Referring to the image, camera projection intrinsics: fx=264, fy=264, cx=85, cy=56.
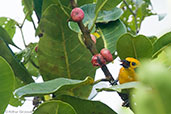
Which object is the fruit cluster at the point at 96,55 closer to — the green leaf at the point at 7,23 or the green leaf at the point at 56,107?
the green leaf at the point at 56,107

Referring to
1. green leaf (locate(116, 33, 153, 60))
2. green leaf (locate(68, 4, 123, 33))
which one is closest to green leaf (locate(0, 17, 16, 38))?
green leaf (locate(68, 4, 123, 33))

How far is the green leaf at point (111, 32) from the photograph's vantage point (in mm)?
587

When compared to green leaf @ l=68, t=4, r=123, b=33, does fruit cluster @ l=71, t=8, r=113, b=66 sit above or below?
below

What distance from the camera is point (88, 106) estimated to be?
43 cm

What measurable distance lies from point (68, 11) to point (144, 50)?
0.59 ft

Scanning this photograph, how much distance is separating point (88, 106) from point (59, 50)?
161 millimetres

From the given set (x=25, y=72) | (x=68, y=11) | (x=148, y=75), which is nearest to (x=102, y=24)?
(x=68, y=11)

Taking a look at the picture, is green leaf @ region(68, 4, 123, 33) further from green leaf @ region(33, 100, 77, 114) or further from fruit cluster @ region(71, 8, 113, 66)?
green leaf @ region(33, 100, 77, 114)

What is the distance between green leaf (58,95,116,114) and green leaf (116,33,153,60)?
12cm

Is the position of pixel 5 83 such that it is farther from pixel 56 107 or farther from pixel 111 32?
pixel 111 32

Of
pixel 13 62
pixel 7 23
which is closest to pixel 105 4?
pixel 13 62

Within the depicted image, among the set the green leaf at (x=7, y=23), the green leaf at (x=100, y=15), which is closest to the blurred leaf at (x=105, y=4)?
the green leaf at (x=100, y=15)

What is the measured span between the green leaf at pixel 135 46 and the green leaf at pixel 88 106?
0.12 m

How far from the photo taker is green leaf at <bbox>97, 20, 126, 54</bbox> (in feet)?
1.93
